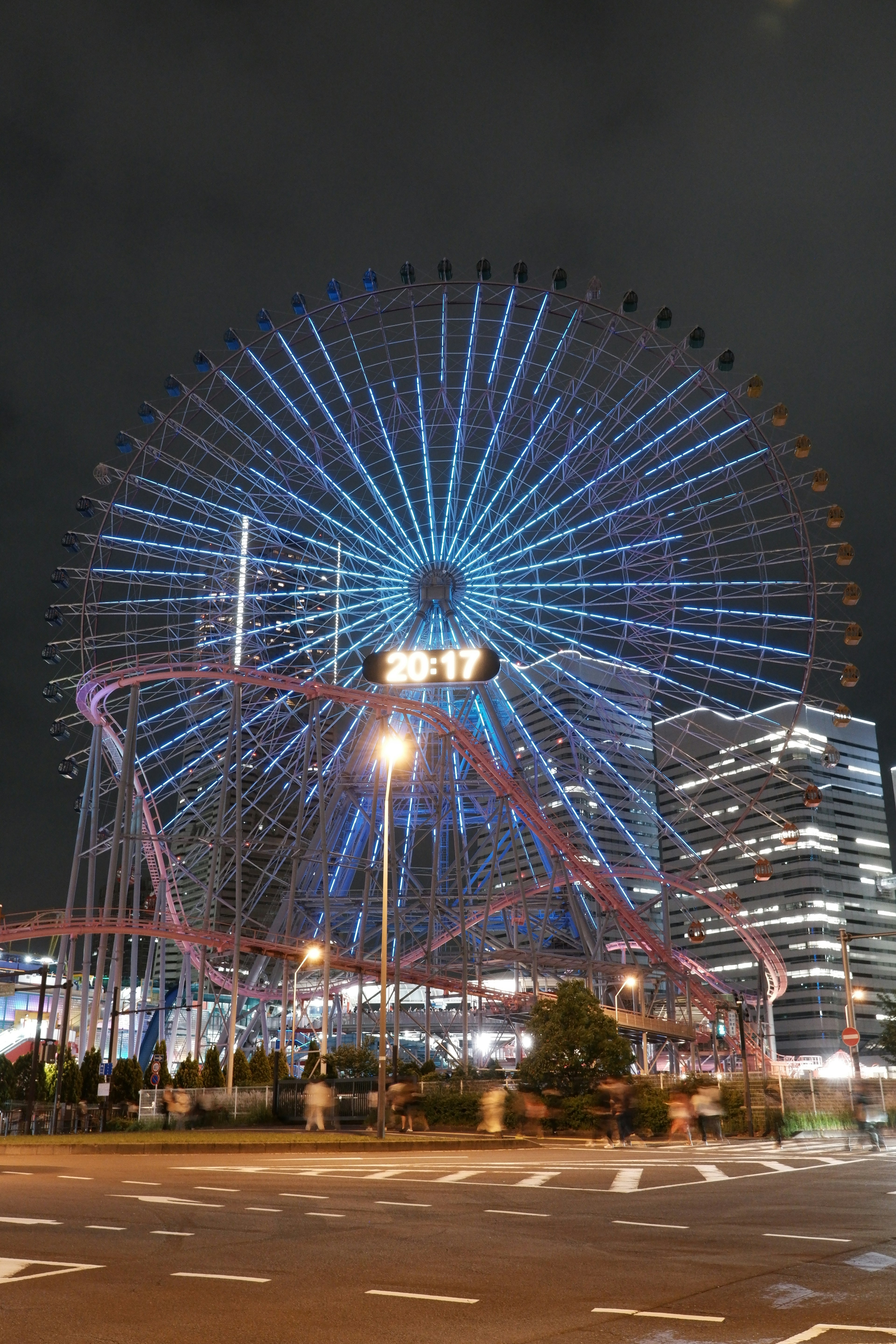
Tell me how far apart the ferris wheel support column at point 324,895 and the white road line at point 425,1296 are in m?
24.4

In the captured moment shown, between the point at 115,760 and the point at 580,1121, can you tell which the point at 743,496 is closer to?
the point at 580,1121

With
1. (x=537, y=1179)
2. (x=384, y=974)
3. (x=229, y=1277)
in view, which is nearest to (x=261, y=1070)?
(x=384, y=974)

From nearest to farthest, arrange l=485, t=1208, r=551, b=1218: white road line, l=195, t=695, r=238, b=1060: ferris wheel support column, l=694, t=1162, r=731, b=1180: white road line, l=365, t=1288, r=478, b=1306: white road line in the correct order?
l=365, t=1288, r=478, b=1306: white road line → l=485, t=1208, r=551, b=1218: white road line → l=694, t=1162, r=731, b=1180: white road line → l=195, t=695, r=238, b=1060: ferris wheel support column

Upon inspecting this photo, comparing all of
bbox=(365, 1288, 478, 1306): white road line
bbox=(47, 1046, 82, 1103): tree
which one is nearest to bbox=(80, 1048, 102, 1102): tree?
bbox=(47, 1046, 82, 1103): tree

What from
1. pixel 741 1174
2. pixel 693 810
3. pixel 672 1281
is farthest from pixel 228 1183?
pixel 693 810

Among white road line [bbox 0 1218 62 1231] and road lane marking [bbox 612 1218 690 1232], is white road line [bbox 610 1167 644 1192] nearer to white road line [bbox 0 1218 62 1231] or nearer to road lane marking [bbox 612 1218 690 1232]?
road lane marking [bbox 612 1218 690 1232]

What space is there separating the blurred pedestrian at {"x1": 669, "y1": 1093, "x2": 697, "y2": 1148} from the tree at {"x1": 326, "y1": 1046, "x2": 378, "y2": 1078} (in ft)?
30.0

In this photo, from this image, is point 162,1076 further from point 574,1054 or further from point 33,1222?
point 33,1222

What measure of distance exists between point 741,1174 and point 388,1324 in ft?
42.3

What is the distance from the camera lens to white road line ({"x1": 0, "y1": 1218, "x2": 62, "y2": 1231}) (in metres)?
10.8

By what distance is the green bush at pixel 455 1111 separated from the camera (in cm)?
2778

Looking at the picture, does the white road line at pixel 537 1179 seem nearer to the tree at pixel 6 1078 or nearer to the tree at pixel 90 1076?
the tree at pixel 90 1076

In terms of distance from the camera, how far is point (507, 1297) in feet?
24.1

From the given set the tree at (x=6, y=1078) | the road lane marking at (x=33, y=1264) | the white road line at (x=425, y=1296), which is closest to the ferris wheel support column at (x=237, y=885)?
the road lane marking at (x=33, y=1264)
